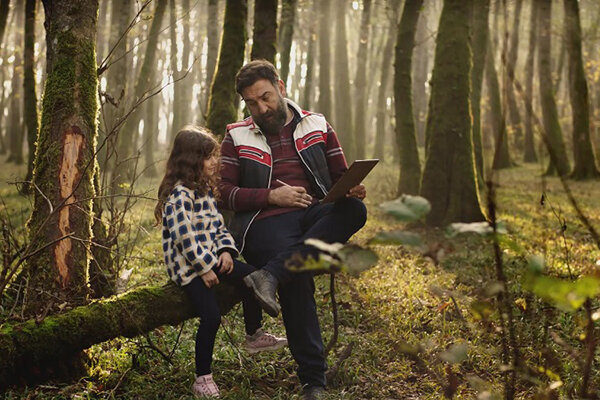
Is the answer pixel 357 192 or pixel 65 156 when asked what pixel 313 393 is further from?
pixel 65 156

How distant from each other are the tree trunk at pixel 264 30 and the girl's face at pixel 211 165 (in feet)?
10.9

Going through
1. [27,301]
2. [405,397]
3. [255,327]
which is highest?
[27,301]

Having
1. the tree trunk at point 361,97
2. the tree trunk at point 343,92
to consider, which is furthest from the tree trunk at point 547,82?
the tree trunk at point 343,92

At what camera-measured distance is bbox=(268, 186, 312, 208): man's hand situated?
13.5ft

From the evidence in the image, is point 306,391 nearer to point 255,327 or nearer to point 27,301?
point 255,327

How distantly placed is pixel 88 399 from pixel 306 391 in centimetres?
127

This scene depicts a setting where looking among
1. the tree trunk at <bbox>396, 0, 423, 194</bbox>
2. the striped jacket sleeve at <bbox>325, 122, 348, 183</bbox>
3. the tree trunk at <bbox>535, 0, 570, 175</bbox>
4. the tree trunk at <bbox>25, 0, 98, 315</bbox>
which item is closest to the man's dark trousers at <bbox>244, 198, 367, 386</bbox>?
the striped jacket sleeve at <bbox>325, 122, 348, 183</bbox>

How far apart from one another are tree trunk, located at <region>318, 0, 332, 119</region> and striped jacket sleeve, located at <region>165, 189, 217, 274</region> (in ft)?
59.8

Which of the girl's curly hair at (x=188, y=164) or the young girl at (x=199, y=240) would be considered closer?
the young girl at (x=199, y=240)

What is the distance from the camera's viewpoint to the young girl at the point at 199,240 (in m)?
3.74

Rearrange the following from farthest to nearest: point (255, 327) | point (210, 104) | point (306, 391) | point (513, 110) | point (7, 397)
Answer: point (513, 110) < point (210, 104) < point (255, 327) < point (306, 391) < point (7, 397)

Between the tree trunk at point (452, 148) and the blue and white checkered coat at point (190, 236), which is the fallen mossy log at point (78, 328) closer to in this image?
the blue and white checkered coat at point (190, 236)

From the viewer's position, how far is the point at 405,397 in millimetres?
3992

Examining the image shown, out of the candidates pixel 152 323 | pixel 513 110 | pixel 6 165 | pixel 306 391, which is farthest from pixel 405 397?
pixel 6 165
